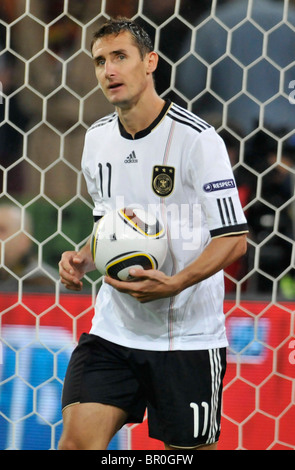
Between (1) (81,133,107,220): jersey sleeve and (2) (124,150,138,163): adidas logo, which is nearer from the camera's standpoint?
(2) (124,150,138,163): adidas logo

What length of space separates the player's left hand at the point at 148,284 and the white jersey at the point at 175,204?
0.15 meters

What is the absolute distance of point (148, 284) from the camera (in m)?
1.81

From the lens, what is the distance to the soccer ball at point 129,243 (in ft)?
6.09

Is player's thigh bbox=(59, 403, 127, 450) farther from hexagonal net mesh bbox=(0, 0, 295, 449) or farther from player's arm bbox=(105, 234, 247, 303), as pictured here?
hexagonal net mesh bbox=(0, 0, 295, 449)

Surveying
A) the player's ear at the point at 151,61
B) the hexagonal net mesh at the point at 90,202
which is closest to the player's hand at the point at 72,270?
the player's ear at the point at 151,61

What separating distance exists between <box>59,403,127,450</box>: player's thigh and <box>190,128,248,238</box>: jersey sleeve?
0.58 m

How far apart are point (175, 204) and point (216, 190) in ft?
0.44

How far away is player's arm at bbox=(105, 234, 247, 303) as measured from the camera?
1.81 meters

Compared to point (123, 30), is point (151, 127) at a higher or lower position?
lower

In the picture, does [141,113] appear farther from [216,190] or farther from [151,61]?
[216,190]

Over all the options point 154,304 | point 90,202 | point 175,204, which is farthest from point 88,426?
point 90,202

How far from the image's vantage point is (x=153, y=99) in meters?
2.01

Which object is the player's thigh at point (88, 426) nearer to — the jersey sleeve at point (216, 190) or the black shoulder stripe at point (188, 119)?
the jersey sleeve at point (216, 190)

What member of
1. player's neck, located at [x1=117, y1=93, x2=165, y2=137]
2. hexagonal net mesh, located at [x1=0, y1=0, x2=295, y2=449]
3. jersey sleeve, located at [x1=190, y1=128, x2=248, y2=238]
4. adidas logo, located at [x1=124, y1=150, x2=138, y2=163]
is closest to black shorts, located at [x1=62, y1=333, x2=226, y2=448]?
jersey sleeve, located at [x1=190, y1=128, x2=248, y2=238]
